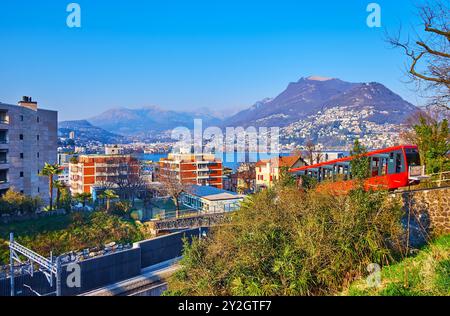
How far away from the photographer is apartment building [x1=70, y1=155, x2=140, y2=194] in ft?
108

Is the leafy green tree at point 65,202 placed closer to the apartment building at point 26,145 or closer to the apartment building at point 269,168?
the apartment building at point 26,145

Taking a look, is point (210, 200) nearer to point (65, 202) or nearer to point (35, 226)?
point (65, 202)

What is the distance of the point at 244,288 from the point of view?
4.84m

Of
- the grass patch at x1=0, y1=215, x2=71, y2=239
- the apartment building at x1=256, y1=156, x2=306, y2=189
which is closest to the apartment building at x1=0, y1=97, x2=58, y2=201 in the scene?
the grass patch at x1=0, y1=215, x2=71, y2=239

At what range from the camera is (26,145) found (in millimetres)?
21312

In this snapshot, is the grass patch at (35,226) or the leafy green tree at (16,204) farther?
the leafy green tree at (16,204)

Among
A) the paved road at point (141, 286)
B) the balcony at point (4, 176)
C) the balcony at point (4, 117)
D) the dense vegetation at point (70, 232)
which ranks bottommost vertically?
the paved road at point (141, 286)

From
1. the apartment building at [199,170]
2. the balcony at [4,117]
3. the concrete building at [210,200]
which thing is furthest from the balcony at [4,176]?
the apartment building at [199,170]

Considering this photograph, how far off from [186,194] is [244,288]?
22.3 metres

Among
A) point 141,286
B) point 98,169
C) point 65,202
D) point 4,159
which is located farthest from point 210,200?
point 98,169

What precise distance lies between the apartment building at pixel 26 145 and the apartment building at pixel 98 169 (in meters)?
9.43

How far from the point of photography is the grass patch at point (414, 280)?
417cm

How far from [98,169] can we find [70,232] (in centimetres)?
2211
